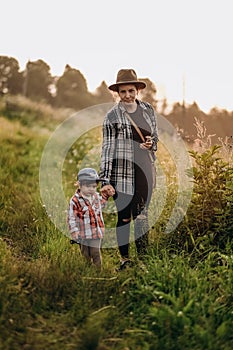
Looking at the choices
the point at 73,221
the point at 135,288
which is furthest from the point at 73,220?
the point at 135,288

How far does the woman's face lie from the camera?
5.06 m

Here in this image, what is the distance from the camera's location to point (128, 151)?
5.09 metres

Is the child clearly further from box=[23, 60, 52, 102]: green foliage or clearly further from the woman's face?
box=[23, 60, 52, 102]: green foliage

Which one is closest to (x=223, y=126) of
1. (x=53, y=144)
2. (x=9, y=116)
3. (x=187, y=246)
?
(x=53, y=144)

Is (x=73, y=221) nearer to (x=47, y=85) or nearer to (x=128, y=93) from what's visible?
(x=128, y=93)

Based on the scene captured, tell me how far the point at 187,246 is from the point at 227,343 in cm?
164

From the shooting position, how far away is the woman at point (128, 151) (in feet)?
16.6

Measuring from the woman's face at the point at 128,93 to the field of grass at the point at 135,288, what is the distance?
34.8 inches

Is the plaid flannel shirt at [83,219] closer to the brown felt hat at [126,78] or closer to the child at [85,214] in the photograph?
the child at [85,214]

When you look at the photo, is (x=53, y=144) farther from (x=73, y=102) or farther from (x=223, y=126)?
(x=73, y=102)

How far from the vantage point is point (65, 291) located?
13.9ft

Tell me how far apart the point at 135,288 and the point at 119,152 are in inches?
52.2

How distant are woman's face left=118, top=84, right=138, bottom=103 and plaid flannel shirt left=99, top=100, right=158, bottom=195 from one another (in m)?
0.08

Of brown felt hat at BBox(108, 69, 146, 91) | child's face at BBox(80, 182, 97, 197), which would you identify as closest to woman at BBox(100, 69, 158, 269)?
brown felt hat at BBox(108, 69, 146, 91)
